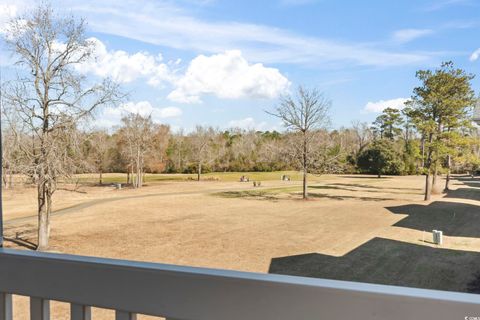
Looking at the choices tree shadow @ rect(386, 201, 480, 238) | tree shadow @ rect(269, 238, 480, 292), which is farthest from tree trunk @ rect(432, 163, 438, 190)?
tree shadow @ rect(269, 238, 480, 292)

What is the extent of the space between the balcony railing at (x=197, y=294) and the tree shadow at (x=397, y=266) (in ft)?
7.27

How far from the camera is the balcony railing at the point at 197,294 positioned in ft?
1.01

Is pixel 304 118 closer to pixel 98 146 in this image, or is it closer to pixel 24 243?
pixel 98 146

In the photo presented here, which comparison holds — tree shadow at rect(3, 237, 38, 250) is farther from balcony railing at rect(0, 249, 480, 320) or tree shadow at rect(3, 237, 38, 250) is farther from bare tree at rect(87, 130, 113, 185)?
balcony railing at rect(0, 249, 480, 320)

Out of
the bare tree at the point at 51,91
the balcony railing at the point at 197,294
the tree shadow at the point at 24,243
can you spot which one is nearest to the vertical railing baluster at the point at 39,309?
the balcony railing at the point at 197,294

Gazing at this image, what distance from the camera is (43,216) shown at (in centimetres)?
448

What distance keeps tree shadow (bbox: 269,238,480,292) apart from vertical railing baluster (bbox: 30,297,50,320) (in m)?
2.20

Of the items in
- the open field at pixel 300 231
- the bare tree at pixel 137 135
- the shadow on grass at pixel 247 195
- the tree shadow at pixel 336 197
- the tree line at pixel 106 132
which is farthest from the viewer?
the shadow on grass at pixel 247 195

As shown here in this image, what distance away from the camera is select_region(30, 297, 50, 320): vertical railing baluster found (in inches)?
17.6

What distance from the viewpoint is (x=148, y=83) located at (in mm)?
1913

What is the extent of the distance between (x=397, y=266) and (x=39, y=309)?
312 cm

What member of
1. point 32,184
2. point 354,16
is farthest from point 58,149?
point 354,16

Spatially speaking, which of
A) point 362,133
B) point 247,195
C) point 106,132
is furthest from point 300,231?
point 247,195

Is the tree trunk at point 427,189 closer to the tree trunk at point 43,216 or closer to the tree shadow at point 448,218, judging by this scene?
the tree shadow at point 448,218
